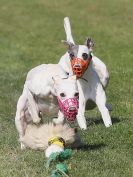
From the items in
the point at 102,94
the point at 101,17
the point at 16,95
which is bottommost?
the point at 101,17

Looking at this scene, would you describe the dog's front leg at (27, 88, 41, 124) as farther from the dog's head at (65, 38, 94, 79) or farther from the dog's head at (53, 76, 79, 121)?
the dog's head at (65, 38, 94, 79)

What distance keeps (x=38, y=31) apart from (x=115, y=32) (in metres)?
3.64

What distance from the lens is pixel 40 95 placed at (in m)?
8.63

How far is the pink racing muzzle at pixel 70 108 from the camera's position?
7.59 metres

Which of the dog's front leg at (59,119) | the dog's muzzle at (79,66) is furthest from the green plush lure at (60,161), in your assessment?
the dog's muzzle at (79,66)

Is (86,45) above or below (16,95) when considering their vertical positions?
above

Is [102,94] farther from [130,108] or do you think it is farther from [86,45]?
[130,108]

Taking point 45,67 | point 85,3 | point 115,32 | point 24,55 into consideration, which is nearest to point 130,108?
point 45,67

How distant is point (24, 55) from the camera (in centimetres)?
2428

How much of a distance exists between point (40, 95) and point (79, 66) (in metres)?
1.72

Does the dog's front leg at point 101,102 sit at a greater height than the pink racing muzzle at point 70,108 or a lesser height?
lesser

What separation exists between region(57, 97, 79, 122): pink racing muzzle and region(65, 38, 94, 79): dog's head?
238cm

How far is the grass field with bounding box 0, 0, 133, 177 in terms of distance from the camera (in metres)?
7.49

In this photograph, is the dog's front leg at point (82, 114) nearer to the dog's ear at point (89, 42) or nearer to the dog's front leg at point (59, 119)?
the dog's ear at point (89, 42)
